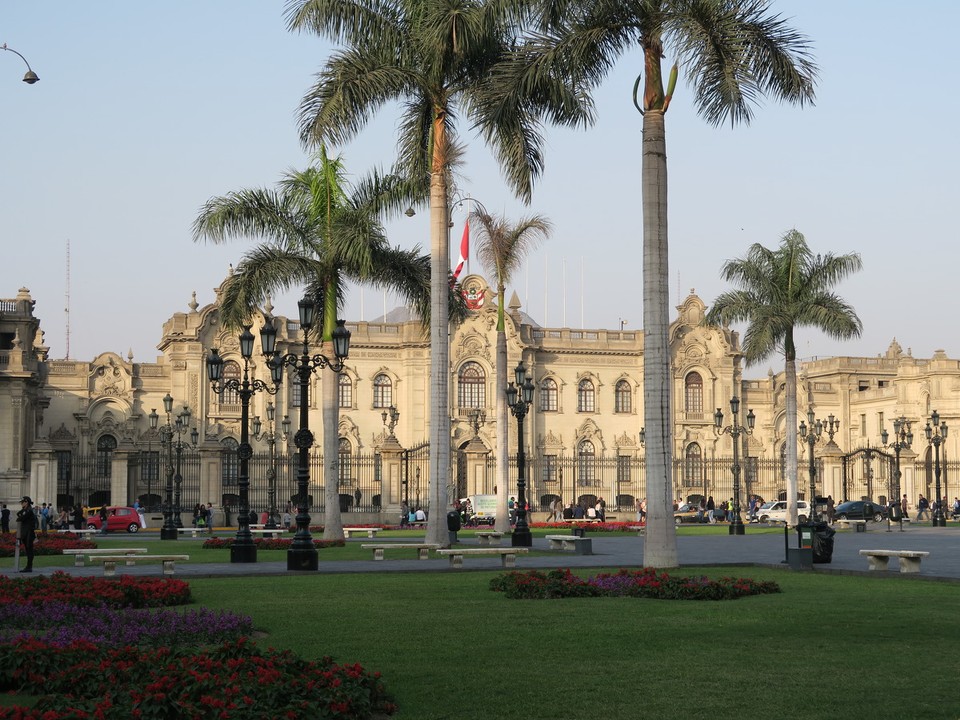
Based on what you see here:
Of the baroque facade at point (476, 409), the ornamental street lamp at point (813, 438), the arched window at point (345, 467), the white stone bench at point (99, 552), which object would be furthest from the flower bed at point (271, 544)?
the arched window at point (345, 467)

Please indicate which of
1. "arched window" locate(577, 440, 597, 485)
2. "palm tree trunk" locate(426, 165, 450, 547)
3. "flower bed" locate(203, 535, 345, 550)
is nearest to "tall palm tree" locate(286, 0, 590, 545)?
"palm tree trunk" locate(426, 165, 450, 547)

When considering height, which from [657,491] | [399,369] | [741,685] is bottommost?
[741,685]

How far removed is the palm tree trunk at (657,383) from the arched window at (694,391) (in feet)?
168

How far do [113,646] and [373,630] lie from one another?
8.89ft

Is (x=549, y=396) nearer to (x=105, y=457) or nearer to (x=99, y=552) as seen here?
(x=105, y=457)

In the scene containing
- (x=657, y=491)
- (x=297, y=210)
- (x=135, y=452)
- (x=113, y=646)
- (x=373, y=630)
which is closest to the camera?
(x=113, y=646)

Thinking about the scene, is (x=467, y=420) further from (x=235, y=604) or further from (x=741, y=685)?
(x=741, y=685)

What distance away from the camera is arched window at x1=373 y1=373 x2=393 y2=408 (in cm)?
6650

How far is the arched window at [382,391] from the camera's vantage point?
66.5 meters

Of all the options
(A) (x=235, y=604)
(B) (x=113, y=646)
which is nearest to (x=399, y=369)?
(A) (x=235, y=604)

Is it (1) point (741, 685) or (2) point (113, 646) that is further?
(2) point (113, 646)

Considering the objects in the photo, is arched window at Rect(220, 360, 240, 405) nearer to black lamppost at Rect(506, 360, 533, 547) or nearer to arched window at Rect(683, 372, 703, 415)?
arched window at Rect(683, 372, 703, 415)

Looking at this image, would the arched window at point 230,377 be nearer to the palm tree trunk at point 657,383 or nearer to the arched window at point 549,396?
the arched window at point 549,396

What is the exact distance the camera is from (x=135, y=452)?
49188mm
